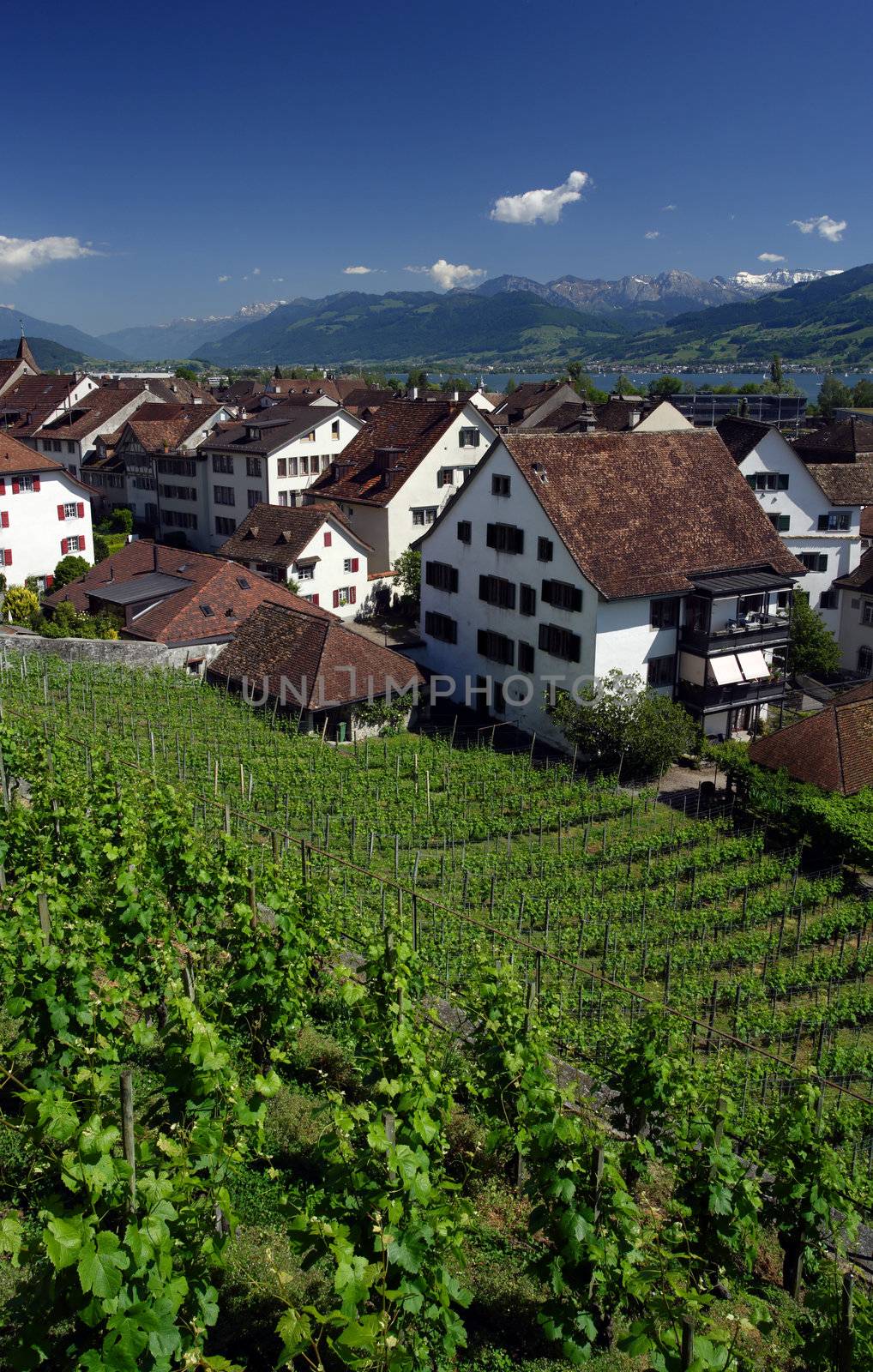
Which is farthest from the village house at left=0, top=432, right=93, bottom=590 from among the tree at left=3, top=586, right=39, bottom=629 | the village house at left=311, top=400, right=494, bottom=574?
the village house at left=311, top=400, right=494, bottom=574

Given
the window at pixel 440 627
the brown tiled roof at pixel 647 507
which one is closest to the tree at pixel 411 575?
the window at pixel 440 627

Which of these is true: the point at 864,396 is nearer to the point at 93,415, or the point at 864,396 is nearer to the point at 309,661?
the point at 93,415

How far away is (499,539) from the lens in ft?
125

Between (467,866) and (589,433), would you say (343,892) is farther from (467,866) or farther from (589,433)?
(589,433)

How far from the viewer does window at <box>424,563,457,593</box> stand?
135 ft

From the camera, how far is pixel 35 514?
52.3 m

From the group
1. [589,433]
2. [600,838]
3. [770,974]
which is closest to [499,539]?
[589,433]

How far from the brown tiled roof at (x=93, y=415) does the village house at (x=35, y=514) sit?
2255 cm

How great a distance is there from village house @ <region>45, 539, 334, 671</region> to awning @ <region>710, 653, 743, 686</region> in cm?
1327

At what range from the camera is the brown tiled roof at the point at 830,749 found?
93.7ft

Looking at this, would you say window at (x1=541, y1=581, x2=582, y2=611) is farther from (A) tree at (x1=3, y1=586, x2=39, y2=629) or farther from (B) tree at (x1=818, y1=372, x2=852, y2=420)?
(B) tree at (x1=818, y1=372, x2=852, y2=420)

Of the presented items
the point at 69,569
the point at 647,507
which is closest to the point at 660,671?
the point at 647,507

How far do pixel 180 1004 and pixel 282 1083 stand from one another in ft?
12.0

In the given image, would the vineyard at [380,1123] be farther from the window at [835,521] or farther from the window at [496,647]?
the window at [835,521]
